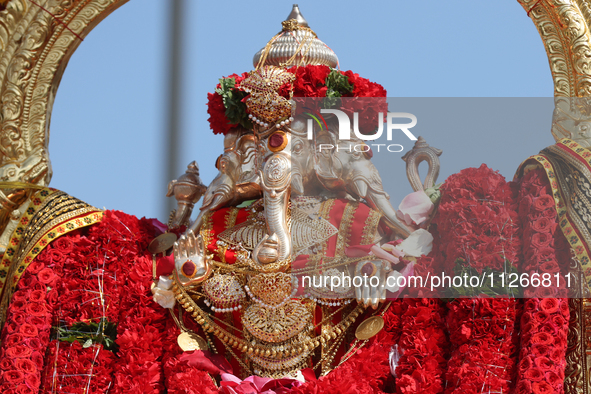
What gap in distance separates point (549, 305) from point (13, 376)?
2318 mm

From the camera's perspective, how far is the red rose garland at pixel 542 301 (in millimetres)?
3439

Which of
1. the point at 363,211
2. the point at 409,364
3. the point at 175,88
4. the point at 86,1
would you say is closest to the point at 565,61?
the point at 363,211

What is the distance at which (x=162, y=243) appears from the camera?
422cm

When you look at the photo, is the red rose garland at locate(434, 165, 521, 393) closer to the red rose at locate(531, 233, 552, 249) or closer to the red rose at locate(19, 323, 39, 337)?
the red rose at locate(531, 233, 552, 249)

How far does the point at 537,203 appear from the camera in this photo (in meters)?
3.64

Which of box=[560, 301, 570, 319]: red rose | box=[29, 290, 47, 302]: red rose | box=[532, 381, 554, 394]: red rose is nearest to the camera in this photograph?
box=[532, 381, 554, 394]: red rose

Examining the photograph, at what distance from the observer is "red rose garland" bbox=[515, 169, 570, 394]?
3439 millimetres

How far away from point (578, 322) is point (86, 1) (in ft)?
9.15

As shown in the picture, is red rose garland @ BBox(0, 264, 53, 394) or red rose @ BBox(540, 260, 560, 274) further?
red rose garland @ BBox(0, 264, 53, 394)

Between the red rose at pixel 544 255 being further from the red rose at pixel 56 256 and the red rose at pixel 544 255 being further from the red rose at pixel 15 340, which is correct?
the red rose at pixel 15 340

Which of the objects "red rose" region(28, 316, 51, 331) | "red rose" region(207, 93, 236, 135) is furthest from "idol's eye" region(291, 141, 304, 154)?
"red rose" region(28, 316, 51, 331)

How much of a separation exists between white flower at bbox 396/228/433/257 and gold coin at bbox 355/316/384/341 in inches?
12.1

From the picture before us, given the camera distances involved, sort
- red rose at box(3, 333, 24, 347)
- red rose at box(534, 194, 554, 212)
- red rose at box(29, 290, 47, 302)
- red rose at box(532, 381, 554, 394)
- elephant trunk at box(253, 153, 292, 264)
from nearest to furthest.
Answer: red rose at box(532, 381, 554, 394)
red rose at box(534, 194, 554, 212)
elephant trunk at box(253, 153, 292, 264)
red rose at box(3, 333, 24, 347)
red rose at box(29, 290, 47, 302)

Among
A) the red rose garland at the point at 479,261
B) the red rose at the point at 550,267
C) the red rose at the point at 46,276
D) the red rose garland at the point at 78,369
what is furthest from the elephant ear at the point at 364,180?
the red rose at the point at 46,276
